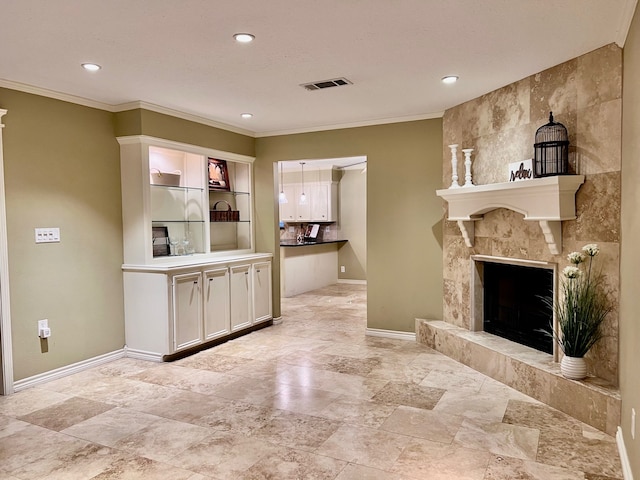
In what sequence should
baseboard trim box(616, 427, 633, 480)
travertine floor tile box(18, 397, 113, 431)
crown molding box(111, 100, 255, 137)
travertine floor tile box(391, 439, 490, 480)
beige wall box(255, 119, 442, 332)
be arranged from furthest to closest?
1. beige wall box(255, 119, 442, 332)
2. crown molding box(111, 100, 255, 137)
3. travertine floor tile box(18, 397, 113, 431)
4. travertine floor tile box(391, 439, 490, 480)
5. baseboard trim box(616, 427, 633, 480)

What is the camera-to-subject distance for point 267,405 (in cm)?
338

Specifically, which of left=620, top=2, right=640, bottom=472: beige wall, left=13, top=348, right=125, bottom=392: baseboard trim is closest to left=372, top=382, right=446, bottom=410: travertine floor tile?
left=620, top=2, right=640, bottom=472: beige wall

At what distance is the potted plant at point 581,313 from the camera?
9.93 feet

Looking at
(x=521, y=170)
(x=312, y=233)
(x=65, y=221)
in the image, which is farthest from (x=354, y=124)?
(x=312, y=233)

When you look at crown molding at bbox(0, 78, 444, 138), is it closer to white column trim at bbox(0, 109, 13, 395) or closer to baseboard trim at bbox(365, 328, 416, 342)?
white column trim at bbox(0, 109, 13, 395)

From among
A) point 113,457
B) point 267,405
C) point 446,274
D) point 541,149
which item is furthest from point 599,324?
point 113,457

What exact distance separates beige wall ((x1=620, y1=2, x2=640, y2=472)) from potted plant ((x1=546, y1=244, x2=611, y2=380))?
22 cm

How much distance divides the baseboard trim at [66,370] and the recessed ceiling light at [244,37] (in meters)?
3.24

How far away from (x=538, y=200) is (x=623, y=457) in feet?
5.71

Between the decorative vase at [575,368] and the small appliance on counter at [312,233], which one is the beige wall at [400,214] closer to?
the decorative vase at [575,368]

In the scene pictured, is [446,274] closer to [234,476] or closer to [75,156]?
[234,476]

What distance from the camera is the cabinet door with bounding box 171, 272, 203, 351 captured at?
14.5 feet

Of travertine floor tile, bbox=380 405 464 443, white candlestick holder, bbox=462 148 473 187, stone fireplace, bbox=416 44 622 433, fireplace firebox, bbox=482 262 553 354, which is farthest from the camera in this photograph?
white candlestick holder, bbox=462 148 473 187

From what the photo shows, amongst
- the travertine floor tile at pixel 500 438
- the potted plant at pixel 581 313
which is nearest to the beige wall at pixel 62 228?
the travertine floor tile at pixel 500 438
